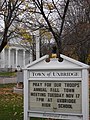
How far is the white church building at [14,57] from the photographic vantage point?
81.9 m

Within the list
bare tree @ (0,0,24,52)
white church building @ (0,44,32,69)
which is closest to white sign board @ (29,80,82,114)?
bare tree @ (0,0,24,52)

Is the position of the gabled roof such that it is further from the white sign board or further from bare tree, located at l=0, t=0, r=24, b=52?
bare tree, located at l=0, t=0, r=24, b=52

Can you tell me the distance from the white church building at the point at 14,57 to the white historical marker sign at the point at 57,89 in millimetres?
73226

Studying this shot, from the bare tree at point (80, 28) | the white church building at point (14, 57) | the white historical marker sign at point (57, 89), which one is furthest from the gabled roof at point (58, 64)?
the white church building at point (14, 57)

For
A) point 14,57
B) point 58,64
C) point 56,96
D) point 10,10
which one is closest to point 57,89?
point 56,96

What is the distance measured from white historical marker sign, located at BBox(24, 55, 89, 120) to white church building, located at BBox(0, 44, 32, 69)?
73226mm

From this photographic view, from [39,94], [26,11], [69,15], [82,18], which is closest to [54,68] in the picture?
[39,94]

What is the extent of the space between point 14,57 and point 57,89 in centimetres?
8179

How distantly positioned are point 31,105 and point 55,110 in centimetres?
60

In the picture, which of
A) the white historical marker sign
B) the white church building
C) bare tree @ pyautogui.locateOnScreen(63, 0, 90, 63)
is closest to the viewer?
the white historical marker sign

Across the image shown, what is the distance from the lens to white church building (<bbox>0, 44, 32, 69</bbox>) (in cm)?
8188

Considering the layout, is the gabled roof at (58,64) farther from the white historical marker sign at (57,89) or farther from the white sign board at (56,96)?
the white sign board at (56,96)

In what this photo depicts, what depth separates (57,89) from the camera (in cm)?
663

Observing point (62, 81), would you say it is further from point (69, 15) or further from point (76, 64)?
point (69, 15)
